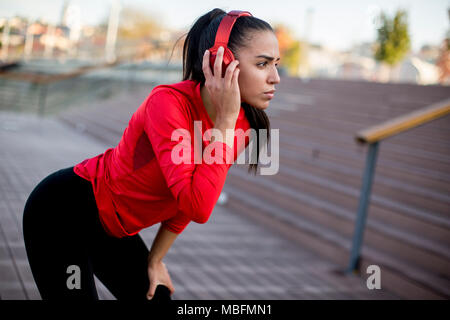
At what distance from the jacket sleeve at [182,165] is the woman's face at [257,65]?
20 cm

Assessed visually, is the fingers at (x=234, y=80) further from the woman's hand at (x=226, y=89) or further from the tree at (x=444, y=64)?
the tree at (x=444, y=64)

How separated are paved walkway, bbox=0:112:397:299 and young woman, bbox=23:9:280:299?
1.58 m

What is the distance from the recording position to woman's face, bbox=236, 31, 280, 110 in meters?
1.25

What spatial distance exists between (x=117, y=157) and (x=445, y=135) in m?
6.66

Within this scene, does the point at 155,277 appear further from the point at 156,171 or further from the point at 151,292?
the point at 156,171

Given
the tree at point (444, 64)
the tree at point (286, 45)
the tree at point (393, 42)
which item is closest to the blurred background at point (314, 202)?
the tree at point (393, 42)

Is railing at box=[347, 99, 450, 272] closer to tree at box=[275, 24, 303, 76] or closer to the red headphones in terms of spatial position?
the red headphones

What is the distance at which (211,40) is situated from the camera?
130 cm

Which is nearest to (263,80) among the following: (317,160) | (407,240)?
(407,240)

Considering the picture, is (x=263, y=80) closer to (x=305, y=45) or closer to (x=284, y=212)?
(x=284, y=212)

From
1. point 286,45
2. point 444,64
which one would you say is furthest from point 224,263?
point 286,45

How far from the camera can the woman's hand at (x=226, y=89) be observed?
1172 millimetres

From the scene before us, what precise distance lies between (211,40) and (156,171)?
45 cm
